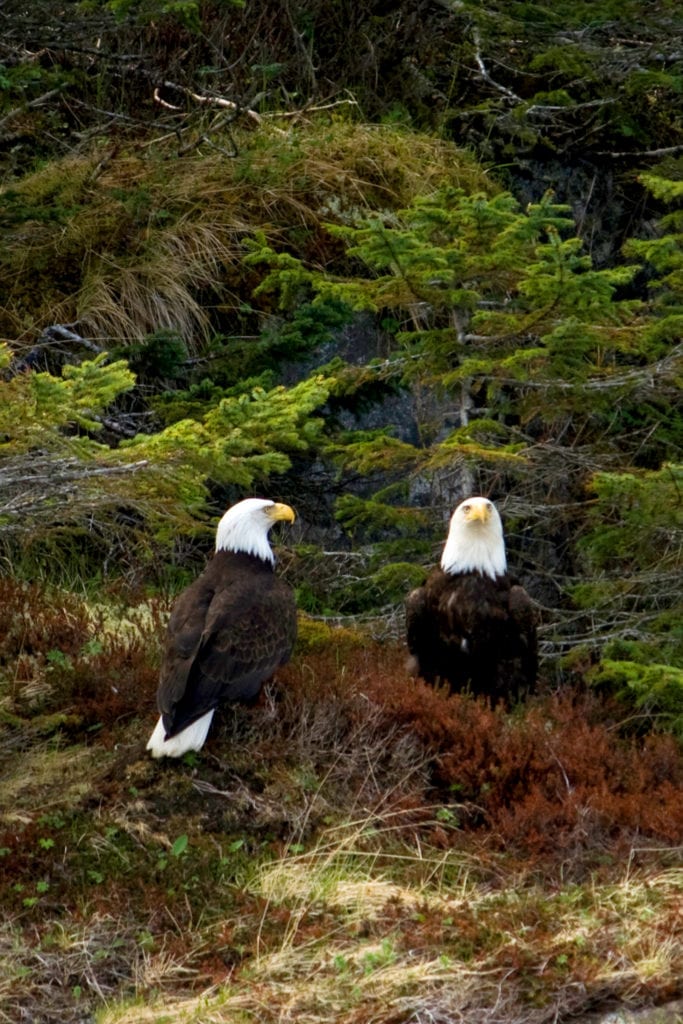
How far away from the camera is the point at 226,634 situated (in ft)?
24.0

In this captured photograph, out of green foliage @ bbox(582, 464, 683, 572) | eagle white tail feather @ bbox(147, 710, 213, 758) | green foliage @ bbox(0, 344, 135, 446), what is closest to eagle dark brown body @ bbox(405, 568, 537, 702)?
green foliage @ bbox(582, 464, 683, 572)

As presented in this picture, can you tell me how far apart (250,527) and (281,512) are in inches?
7.5

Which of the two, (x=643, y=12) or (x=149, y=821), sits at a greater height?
(x=643, y=12)

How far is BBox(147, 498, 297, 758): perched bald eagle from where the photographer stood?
7.00 meters

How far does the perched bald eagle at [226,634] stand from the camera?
23.0ft

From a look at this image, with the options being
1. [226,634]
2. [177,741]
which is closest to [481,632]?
[226,634]

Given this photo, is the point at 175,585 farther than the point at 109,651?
Yes

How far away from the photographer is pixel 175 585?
32.3 feet

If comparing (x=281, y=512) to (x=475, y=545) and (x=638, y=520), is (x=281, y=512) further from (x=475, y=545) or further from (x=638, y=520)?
(x=638, y=520)

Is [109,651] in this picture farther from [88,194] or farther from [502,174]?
[502,174]

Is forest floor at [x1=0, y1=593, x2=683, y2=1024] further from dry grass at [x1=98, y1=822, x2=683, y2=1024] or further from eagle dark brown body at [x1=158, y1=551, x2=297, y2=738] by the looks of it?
eagle dark brown body at [x1=158, y1=551, x2=297, y2=738]

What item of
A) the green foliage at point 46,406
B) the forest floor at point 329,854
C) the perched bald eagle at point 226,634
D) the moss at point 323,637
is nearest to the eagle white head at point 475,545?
the forest floor at point 329,854

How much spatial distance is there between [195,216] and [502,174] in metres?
2.82

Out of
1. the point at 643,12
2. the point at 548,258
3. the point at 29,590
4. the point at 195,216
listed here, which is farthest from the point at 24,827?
the point at 643,12
